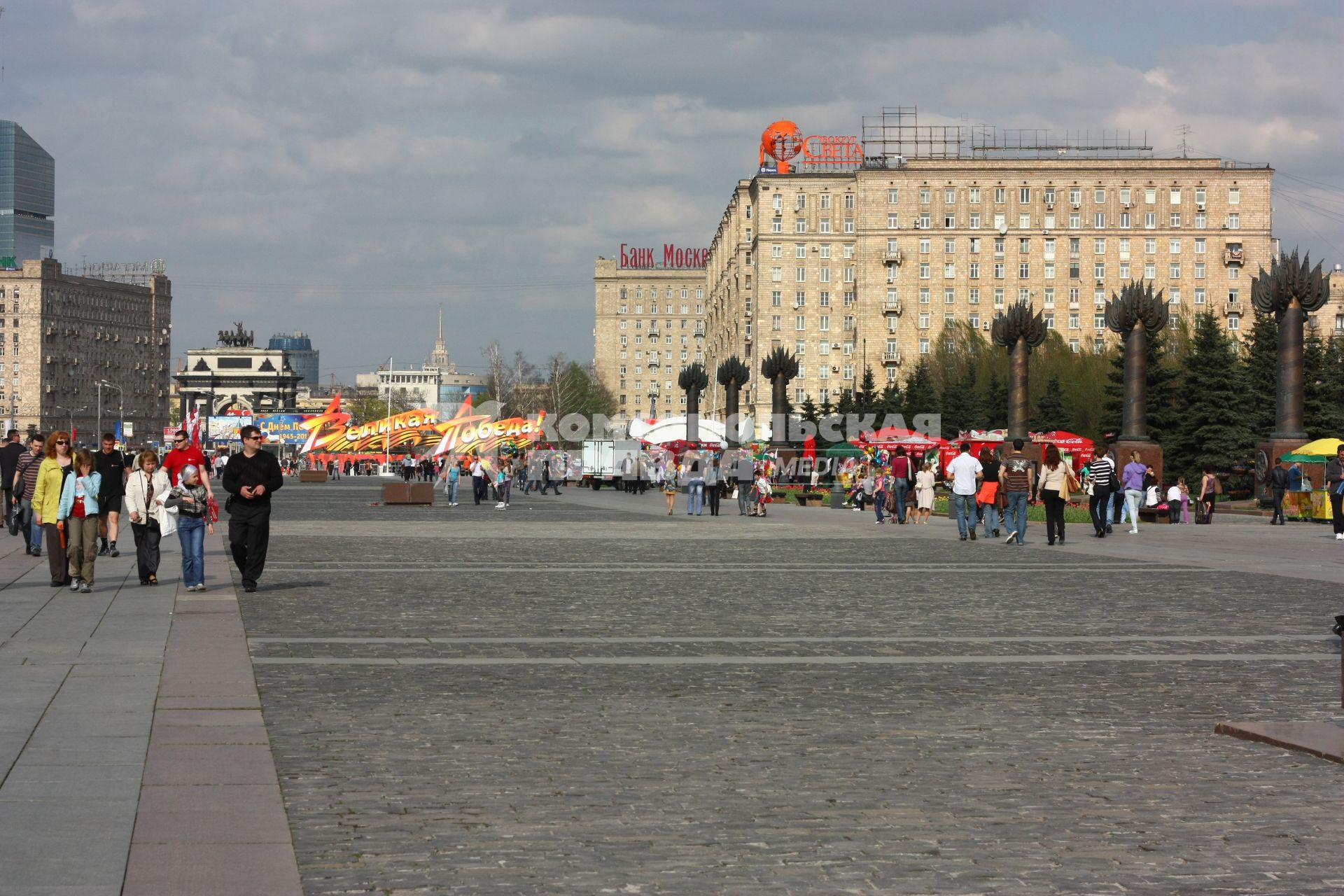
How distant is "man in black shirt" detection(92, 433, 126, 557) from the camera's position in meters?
18.7

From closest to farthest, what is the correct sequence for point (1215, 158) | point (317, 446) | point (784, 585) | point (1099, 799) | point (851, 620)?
point (1099, 799), point (851, 620), point (784, 585), point (317, 446), point (1215, 158)

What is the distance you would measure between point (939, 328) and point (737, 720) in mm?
111726

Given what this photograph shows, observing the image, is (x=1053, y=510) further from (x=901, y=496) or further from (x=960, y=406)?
(x=960, y=406)

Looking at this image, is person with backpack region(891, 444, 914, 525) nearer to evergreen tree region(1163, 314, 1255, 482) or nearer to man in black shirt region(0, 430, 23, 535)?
man in black shirt region(0, 430, 23, 535)

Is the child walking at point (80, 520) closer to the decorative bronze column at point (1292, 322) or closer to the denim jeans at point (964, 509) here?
the denim jeans at point (964, 509)

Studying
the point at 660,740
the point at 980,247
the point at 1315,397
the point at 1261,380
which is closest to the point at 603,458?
the point at 1261,380

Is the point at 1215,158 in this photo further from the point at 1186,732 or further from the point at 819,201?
the point at 1186,732

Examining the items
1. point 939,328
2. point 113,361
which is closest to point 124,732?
point 939,328

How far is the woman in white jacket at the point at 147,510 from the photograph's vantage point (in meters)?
16.2

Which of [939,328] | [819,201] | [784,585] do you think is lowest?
[784,585]

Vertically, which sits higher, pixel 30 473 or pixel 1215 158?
pixel 1215 158

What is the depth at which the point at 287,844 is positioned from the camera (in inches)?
218

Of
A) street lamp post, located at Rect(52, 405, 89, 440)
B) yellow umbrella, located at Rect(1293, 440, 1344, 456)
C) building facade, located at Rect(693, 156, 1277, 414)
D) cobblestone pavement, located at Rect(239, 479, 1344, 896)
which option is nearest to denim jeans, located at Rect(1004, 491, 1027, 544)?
cobblestone pavement, located at Rect(239, 479, 1344, 896)

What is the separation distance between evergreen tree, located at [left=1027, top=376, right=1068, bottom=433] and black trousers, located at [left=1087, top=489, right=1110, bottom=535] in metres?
46.9
